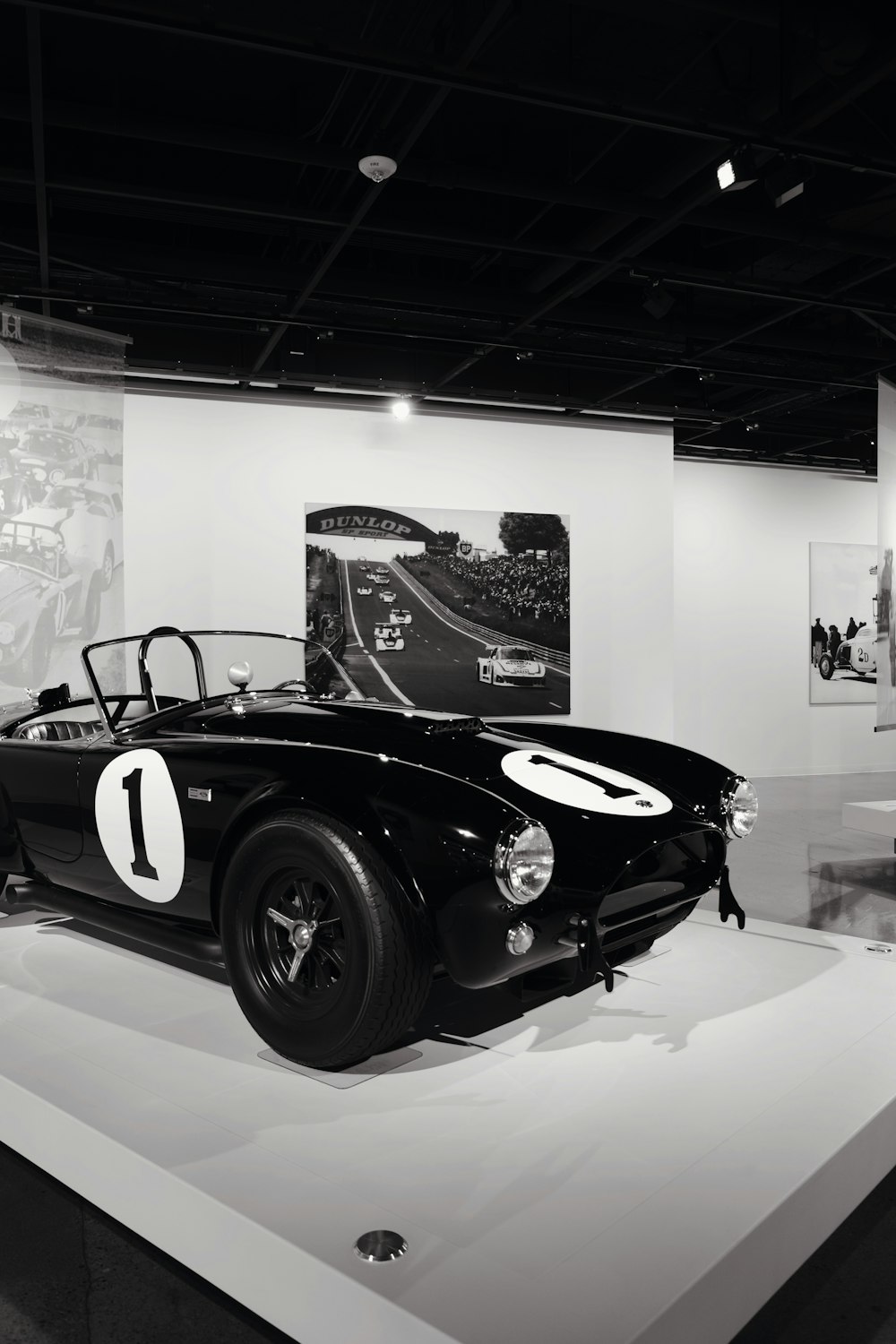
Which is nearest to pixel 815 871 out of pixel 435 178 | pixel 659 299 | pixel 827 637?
pixel 659 299

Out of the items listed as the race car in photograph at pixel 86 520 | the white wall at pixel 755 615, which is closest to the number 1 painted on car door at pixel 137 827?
the race car in photograph at pixel 86 520

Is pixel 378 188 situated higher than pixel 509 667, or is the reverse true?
pixel 378 188

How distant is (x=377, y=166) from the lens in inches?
175

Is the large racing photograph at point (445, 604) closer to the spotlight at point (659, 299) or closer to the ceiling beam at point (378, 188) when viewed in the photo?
the ceiling beam at point (378, 188)

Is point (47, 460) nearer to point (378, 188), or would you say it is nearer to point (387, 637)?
point (378, 188)

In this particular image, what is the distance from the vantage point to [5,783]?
9.16ft

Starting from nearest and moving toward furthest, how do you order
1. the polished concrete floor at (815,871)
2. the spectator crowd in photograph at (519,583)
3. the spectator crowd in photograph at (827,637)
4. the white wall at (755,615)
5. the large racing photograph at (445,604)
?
the polished concrete floor at (815,871) < the large racing photograph at (445,604) < the spectator crowd in photograph at (519,583) < the white wall at (755,615) < the spectator crowd in photograph at (827,637)

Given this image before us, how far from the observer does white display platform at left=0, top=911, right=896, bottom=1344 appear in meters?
1.28

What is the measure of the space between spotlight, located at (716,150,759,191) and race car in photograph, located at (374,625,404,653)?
4273 mm

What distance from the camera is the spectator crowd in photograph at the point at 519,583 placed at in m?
8.03

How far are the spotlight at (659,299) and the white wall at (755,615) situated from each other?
408 centimetres

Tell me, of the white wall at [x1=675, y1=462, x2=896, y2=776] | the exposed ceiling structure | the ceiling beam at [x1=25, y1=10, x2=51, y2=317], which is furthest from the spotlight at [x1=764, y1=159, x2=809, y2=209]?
the white wall at [x1=675, y1=462, x2=896, y2=776]

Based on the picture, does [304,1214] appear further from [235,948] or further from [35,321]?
[35,321]

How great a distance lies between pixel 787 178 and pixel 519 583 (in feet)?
13.9
